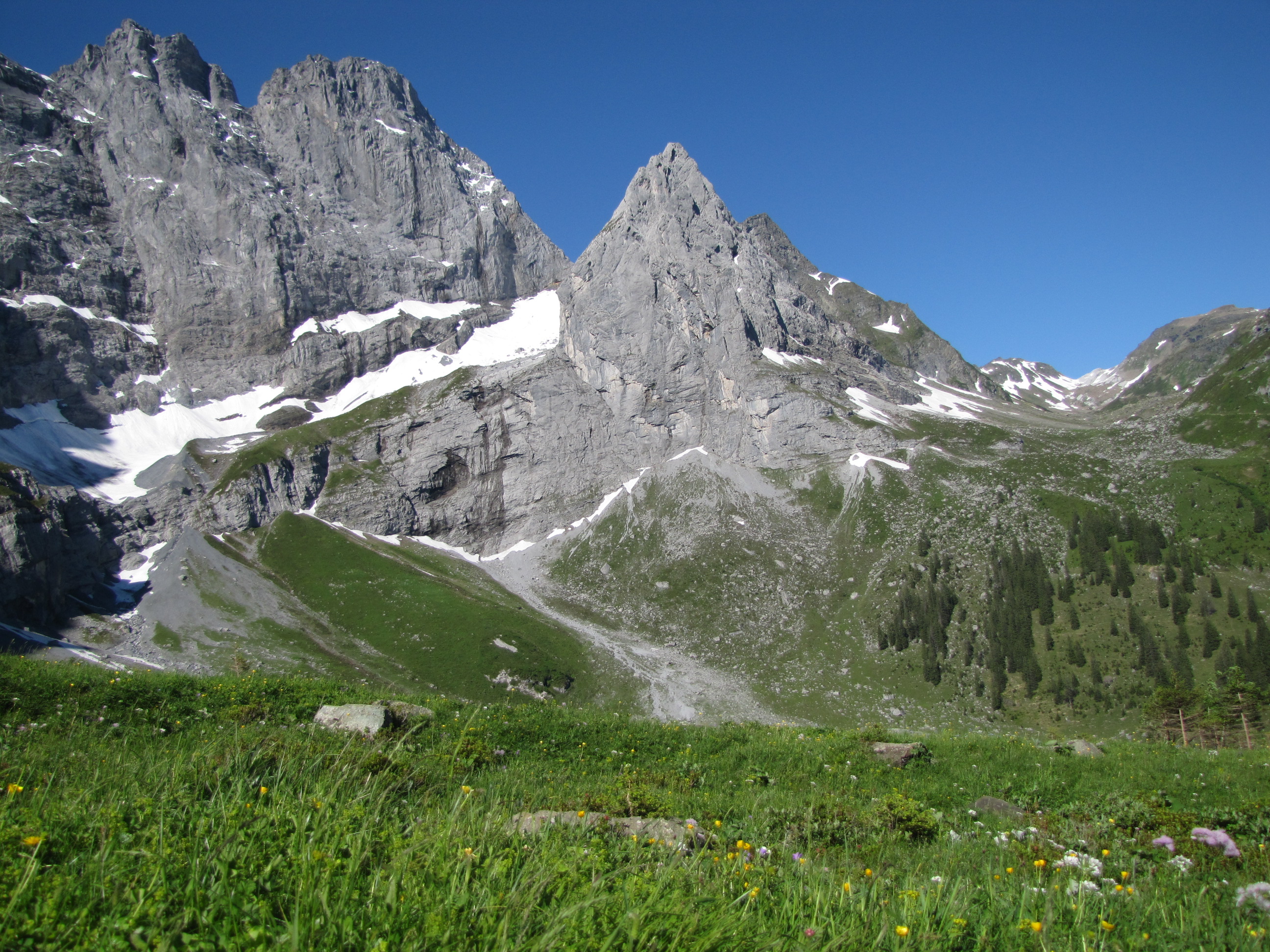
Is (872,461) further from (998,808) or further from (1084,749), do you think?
(998,808)

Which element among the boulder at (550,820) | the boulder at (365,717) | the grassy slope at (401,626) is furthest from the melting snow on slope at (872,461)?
the boulder at (550,820)

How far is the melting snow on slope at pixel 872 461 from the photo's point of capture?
15338 cm

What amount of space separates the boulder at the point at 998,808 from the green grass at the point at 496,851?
32 centimetres

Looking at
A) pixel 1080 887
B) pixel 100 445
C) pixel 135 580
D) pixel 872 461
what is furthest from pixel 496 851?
pixel 100 445

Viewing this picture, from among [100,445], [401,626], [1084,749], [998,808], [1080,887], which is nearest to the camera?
[1080,887]

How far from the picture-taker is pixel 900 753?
42.3 ft

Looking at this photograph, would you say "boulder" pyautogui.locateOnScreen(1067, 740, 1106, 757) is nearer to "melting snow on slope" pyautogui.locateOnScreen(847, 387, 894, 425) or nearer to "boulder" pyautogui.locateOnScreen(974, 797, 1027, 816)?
"boulder" pyautogui.locateOnScreen(974, 797, 1027, 816)

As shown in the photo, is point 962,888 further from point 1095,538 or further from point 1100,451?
point 1100,451

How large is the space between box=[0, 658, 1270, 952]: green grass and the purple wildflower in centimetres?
14

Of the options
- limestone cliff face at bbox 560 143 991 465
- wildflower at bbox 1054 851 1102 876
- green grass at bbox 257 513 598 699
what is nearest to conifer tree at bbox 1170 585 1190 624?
limestone cliff face at bbox 560 143 991 465

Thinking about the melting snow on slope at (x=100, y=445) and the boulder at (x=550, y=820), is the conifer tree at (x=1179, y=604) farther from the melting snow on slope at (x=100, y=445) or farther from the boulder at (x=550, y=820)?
the melting snow on slope at (x=100, y=445)

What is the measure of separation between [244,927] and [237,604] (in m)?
143

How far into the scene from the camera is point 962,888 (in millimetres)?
4992

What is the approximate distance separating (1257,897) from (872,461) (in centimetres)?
15956
